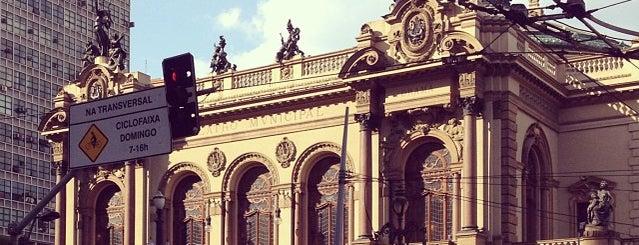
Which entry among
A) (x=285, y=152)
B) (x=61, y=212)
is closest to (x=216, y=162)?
(x=285, y=152)

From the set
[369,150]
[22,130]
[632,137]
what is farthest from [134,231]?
[22,130]

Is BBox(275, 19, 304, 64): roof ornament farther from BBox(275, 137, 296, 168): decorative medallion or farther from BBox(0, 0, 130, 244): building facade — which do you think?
BBox(0, 0, 130, 244): building facade

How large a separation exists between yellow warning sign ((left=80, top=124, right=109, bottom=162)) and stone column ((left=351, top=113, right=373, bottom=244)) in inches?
933

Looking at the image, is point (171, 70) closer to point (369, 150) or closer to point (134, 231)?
point (369, 150)

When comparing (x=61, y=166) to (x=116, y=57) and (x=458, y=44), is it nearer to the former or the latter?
(x=116, y=57)

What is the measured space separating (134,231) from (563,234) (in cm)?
1587

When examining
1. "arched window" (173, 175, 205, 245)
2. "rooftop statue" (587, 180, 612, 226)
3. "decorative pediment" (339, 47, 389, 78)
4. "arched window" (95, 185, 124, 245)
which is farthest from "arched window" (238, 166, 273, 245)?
"rooftop statue" (587, 180, 612, 226)

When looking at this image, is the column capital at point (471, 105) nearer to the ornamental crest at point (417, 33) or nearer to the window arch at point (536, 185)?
the ornamental crest at point (417, 33)

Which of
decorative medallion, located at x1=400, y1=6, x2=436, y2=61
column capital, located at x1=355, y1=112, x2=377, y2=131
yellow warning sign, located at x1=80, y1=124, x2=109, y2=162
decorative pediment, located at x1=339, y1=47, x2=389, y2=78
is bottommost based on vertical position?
yellow warning sign, located at x1=80, y1=124, x2=109, y2=162

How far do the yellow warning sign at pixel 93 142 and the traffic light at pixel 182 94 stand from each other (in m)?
1.83

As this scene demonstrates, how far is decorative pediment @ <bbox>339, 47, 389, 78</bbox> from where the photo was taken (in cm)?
4984

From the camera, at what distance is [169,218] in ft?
184

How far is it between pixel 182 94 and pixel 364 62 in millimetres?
25386

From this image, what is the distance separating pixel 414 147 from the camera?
5012cm
